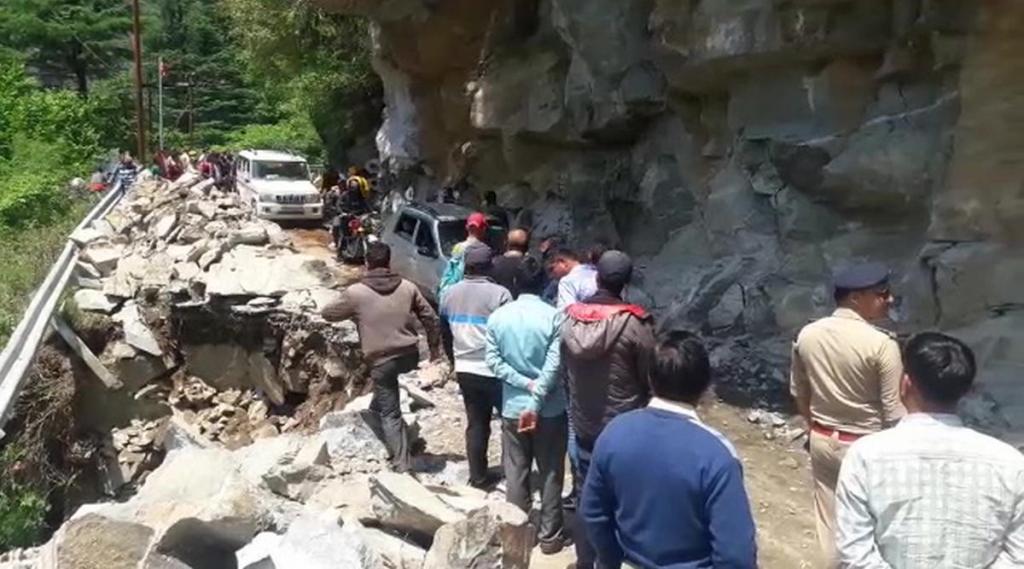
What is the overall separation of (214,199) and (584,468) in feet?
62.8

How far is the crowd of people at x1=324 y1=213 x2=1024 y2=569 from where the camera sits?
3133 mm

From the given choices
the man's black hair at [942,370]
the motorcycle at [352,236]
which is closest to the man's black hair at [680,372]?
the man's black hair at [942,370]

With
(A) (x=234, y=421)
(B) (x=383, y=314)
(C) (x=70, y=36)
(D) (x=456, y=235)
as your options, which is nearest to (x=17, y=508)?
(B) (x=383, y=314)

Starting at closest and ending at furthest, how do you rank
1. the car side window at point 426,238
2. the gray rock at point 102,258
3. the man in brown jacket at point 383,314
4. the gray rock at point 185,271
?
the man in brown jacket at point 383,314 < the car side window at point 426,238 < the gray rock at point 185,271 < the gray rock at point 102,258

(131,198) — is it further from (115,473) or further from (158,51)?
(158,51)

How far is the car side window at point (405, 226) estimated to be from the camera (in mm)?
15836

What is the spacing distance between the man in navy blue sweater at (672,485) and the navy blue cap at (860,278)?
4.87 ft

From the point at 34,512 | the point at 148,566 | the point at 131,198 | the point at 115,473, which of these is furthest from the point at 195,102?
the point at 148,566

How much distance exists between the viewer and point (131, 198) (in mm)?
25234

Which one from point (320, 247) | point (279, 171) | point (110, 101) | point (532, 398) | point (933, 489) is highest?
point (933, 489)

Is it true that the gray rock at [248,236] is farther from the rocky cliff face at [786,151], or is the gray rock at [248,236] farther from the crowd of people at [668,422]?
the crowd of people at [668,422]

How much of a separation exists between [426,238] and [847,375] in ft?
36.5

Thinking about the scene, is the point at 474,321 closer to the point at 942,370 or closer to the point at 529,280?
the point at 529,280

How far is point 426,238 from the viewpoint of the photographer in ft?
50.5
